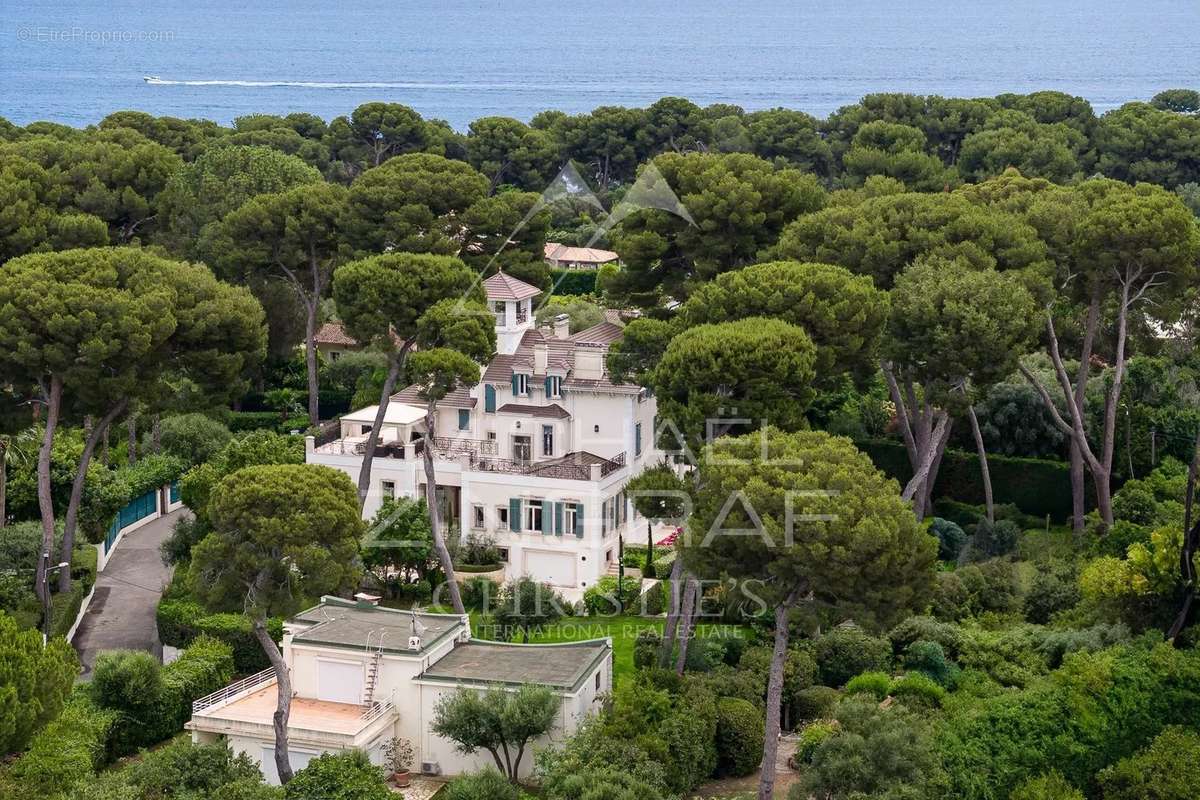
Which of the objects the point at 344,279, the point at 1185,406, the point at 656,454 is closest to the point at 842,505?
the point at 656,454

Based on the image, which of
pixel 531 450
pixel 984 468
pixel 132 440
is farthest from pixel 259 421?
pixel 984 468

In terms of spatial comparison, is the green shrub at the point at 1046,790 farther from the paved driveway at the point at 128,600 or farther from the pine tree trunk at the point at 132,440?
the pine tree trunk at the point at 132,440

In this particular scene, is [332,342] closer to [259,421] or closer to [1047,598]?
[259,421]

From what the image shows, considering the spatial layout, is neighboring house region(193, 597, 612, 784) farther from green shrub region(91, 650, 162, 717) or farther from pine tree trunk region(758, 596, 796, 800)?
pine tree trunk region(758, 596, 796, 800)

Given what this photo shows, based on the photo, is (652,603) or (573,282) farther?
(573,282)

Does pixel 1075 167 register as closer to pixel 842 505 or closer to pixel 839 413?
pixel 839 413

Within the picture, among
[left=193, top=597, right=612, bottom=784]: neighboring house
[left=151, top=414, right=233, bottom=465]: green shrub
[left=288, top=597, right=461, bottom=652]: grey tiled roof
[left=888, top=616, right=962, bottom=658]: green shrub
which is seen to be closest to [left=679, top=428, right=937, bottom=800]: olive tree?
[left=193, top=597, right=612, bottom=784]: neighboring house
